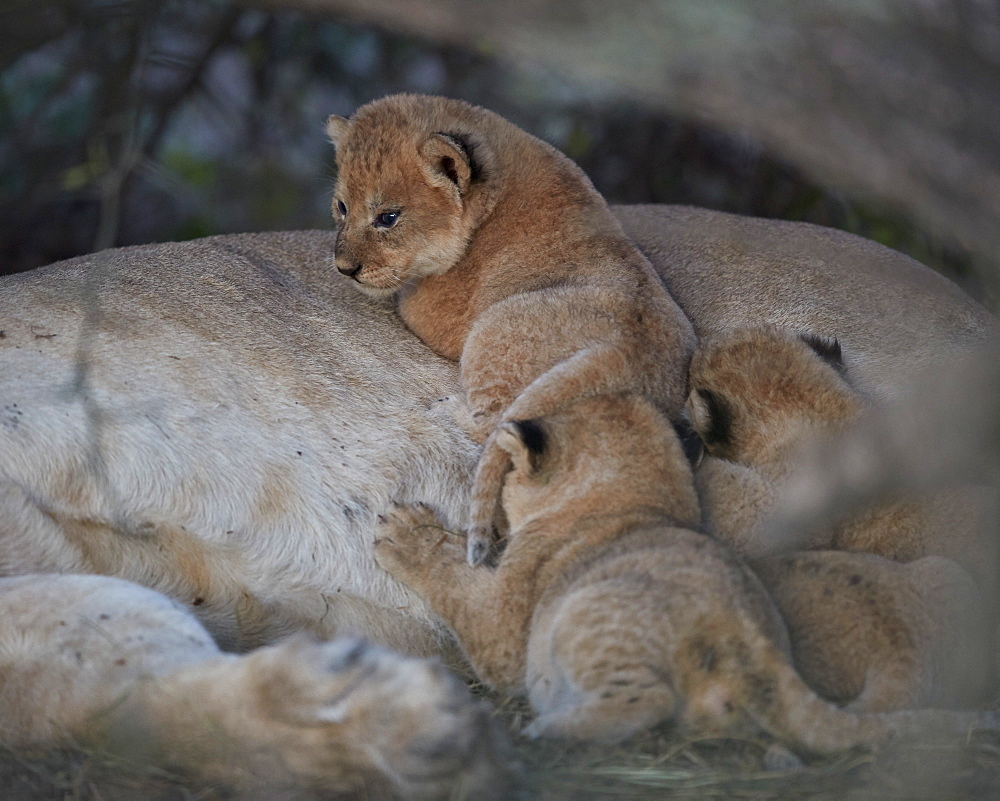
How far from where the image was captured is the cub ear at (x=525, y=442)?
2896 mm

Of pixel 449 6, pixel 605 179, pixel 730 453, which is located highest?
pixel 449 6

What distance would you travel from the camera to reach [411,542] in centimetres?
313

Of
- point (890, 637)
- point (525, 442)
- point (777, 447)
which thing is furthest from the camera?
point (777, 447)

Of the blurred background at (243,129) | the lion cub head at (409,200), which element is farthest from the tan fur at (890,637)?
the lion cub head at (409,200)

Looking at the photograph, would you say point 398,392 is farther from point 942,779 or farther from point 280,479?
point 942,779

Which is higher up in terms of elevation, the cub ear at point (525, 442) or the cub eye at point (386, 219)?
the cub eye at point (386, 219)

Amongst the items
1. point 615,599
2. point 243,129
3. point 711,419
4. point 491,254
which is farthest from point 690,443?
point 243,129

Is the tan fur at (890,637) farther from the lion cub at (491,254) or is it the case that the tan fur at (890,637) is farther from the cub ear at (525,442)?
the lion cub at (491,254)

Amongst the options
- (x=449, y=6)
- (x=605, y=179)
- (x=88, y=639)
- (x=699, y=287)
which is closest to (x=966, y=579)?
(x=699, y=287)

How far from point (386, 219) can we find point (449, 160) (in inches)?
11.7

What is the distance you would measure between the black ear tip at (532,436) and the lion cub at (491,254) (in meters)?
0.33

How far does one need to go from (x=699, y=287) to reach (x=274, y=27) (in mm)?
4181

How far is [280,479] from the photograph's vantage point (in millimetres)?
3197

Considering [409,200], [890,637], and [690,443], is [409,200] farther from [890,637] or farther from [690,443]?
[890,637]
